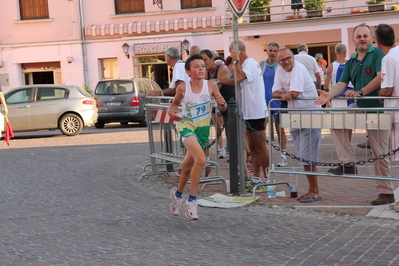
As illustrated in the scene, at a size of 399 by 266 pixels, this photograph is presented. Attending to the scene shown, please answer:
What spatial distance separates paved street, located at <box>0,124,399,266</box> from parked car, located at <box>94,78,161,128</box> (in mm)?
12993

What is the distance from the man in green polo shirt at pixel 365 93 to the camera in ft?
24.2

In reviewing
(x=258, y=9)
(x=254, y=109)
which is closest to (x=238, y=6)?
(x=254, y=109)

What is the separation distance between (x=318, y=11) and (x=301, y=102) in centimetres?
2128

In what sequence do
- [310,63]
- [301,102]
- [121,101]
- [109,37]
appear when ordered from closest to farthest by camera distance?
[301,102]
[310,63]
[121,101]
[109,37]

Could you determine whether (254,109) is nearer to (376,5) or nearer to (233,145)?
(233,145)

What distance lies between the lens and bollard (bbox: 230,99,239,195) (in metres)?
8.41

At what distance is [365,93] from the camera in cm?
748

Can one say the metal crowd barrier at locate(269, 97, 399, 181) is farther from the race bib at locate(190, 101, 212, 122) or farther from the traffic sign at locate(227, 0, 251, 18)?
the traffic sign at locate(227, 0, 251, 18)

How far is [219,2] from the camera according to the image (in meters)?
31.5

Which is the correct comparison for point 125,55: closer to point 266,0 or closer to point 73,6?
point 73,6

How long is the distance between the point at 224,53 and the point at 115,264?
25.7 meters

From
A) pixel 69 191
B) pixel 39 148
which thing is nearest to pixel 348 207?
pixel 69 191

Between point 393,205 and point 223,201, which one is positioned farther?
point 223,201

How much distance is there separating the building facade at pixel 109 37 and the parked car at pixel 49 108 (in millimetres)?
11089
